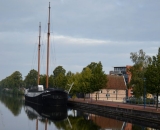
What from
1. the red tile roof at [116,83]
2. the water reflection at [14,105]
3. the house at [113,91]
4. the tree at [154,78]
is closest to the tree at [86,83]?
the water reflection at [14,105]

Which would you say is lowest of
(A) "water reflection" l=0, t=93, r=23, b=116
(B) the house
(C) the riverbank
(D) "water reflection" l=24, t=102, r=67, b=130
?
(A) "water reflection" l=0, t=93, r=23, b=116

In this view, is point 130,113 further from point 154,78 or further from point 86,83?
point 86,83

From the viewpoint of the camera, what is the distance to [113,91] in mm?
78188

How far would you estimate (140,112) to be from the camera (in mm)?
35312

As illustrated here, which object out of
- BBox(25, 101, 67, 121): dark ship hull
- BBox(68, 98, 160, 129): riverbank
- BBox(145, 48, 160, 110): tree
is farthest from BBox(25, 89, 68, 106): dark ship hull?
BBox(145, 48, 160, 110): tree

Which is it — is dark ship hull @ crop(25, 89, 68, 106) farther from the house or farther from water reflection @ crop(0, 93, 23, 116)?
the house

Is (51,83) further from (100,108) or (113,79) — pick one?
(100,108)

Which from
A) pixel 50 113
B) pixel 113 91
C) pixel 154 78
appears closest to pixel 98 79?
pixel 50 113

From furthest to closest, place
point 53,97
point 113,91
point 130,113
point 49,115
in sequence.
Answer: point 113,91
point 53,97
point 49,115
point 130,113

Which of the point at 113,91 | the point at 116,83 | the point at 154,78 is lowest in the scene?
the point at 113,91

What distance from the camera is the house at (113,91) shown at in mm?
76125

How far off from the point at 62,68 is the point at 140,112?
77266 millimetres

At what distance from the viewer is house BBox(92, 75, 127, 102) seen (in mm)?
76125

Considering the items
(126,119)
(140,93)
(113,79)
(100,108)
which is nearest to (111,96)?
(113,79)
